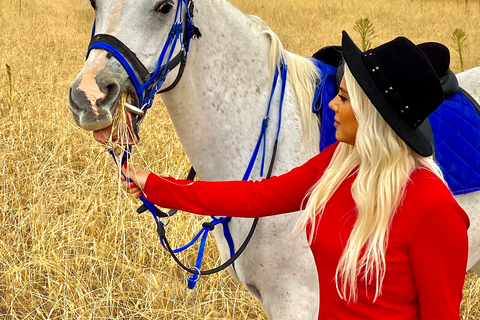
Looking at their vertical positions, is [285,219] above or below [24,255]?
above

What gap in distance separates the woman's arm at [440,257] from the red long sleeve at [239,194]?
449 millimetres

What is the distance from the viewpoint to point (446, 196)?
120cm

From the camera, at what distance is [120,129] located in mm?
1688

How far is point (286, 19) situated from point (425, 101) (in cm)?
1012

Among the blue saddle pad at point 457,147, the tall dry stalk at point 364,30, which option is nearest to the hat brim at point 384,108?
the blue saddle pad at point 457,147

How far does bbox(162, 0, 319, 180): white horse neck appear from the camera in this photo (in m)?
1.99

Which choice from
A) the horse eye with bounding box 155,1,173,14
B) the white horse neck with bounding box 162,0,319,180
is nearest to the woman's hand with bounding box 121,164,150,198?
the white horse neck with bounding box 162,0,319,180

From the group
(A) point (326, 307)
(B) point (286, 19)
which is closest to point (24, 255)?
(A) point (326, 307)

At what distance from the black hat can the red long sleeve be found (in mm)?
357

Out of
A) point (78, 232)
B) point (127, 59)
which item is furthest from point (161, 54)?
point (78, 232)

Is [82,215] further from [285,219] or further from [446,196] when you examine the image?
[446,196]

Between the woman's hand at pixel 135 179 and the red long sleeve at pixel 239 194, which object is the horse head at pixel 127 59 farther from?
the red long sleeve at pixel 239 194

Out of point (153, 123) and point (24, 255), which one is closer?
point (24, 255)

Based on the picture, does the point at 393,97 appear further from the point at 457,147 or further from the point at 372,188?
the point at 457,147
